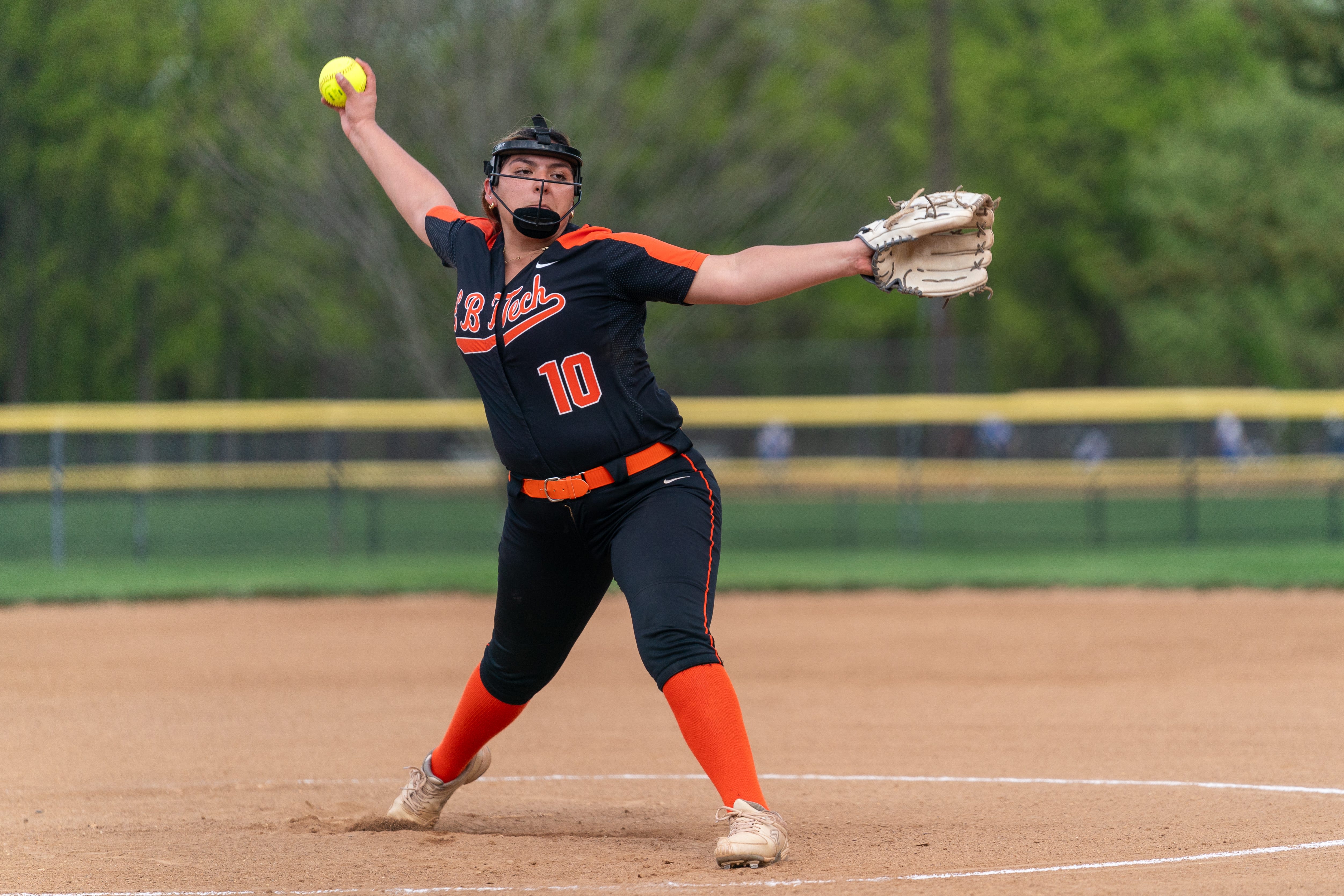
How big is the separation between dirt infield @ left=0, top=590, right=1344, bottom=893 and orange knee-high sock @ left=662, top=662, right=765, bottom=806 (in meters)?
0.22

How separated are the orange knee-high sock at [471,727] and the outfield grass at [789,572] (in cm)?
770

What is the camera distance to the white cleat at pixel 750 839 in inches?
141

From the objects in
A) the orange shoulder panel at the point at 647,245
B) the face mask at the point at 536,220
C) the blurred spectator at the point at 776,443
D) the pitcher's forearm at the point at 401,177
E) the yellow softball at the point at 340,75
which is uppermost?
the yellow softball at the point at 340,75

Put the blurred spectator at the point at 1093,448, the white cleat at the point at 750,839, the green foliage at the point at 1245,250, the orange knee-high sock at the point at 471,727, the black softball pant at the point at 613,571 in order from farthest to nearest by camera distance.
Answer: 1. the green foliage at the point at 1245,250
2. the blurred spectator at the point at 1093,448
3. the orange knee-high sock at the point at 471,727
4. the black softball pant at the point at 613,571
5. the white cleat at the point at 750,839

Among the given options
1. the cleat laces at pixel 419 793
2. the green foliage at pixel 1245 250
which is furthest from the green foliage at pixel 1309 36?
the cleat laces at pixel 419 793

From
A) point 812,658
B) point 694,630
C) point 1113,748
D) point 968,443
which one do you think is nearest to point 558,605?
point 694,630

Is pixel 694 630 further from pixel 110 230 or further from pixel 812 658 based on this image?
pixel 110 230

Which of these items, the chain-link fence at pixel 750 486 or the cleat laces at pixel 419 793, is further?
the chain-link fence at pixel 750 486

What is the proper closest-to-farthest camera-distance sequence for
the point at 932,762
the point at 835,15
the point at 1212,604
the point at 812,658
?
1. the point at 932,762
2. the point at 812,658
3. the point at 1212,604
4. the point at 835,15

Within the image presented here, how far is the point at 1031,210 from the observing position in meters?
40.2

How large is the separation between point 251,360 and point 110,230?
5229 millimetres

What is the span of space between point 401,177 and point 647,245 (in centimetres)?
108

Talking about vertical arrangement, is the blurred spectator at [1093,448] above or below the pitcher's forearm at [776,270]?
below

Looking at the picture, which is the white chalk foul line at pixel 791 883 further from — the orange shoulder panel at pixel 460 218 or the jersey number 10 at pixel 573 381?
the orange shoulder panel at pixel 460 218
